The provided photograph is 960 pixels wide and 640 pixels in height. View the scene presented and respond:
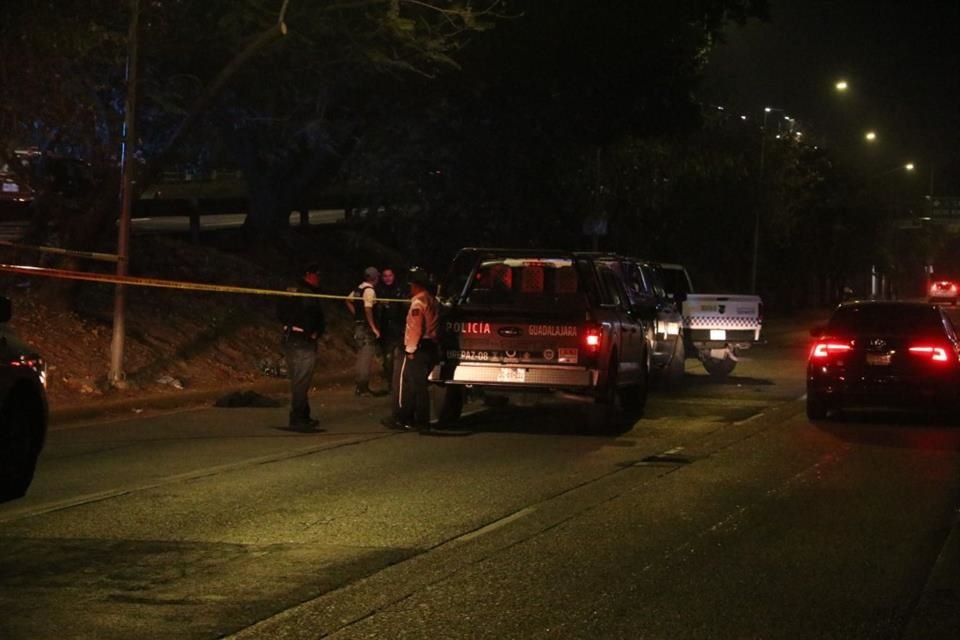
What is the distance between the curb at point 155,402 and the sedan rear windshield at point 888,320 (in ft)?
26.1

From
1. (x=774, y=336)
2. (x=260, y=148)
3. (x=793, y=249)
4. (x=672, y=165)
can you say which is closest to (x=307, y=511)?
(x=260, y=148)

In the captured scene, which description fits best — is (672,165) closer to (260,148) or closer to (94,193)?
(260,148)

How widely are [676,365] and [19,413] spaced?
13.8 metres

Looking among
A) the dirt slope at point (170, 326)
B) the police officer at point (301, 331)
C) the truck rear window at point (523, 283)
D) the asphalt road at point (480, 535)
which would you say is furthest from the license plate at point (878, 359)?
the dirt slope at point (170, 326)

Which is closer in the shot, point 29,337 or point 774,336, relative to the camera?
point 29,337

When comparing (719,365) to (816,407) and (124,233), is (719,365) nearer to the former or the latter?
(816,407)

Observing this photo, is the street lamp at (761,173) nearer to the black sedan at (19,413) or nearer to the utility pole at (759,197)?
the utility pole at (759,197)

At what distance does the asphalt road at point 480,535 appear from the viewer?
7.30m

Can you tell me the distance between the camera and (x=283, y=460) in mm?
13242

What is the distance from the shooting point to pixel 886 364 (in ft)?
56.1

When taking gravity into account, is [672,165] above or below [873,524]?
above

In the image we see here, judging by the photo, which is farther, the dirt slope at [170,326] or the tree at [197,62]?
the dirt slope at [170,326]

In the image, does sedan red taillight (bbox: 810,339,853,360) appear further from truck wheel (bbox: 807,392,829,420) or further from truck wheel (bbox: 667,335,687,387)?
truck wheel (bbox: 667,335,687,387)

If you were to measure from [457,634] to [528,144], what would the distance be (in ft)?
74.3
